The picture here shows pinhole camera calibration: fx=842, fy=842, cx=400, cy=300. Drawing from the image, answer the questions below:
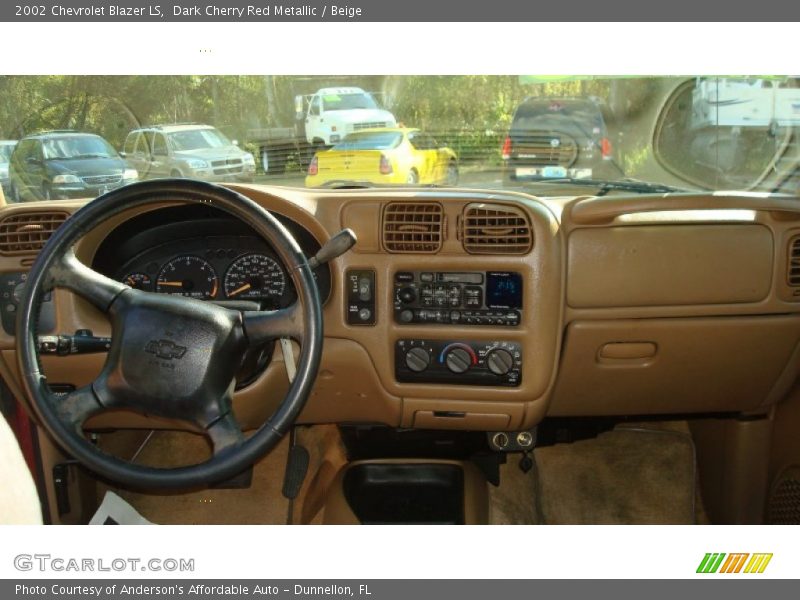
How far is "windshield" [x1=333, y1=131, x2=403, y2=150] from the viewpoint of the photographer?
109 inches

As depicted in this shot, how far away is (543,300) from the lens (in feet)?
8.27

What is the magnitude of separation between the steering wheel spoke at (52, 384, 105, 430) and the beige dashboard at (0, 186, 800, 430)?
1.73 ft

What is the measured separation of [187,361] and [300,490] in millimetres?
1454

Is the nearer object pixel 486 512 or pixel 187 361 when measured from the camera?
pixel 187 361

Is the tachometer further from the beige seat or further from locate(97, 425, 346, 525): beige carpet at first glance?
the beige seat

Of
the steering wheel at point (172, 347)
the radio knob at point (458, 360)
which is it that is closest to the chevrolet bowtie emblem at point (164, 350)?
the steering wheel at point (172, 347)

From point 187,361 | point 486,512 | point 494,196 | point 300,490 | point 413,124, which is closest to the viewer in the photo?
point 187,361

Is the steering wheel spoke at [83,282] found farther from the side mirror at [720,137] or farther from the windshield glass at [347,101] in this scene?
the side mirror at [720,137]

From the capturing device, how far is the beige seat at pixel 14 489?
1365 millimetres

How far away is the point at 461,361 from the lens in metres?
2.62

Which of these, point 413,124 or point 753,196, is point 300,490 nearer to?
point 413,124

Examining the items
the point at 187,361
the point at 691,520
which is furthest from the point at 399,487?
the point at 187,361

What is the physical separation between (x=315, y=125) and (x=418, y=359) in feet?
2.68

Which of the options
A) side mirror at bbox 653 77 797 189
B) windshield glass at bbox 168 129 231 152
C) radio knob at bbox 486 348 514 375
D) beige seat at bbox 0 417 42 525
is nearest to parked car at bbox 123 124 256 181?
windshield glass at bbox 168 129 231 152
